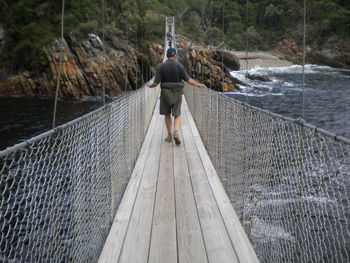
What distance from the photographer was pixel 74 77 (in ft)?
57.1

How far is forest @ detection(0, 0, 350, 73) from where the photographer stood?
19.7 metres

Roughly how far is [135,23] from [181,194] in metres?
24.5

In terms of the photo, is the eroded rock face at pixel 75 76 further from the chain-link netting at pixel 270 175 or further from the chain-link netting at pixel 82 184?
the chain-link netting at pixel 82 184

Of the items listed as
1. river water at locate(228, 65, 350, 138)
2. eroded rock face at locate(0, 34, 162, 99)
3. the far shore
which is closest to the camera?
river water at locate(228, 65, 350, 138)

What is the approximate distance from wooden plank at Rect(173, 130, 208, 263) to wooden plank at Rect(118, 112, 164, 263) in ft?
0.59

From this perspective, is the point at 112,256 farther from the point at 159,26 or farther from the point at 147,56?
the point at 159,26

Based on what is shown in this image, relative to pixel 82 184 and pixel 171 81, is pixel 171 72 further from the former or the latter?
pixel 82 184

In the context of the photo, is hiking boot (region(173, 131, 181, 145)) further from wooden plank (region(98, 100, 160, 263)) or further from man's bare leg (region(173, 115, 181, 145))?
wooden plank (region(98, 100, 160, 263))

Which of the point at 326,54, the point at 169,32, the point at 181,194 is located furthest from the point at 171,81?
the point at 326,54

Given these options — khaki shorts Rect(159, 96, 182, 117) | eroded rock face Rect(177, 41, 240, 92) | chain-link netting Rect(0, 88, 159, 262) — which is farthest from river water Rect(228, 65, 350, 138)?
chain-link netting Rect(0, 88, 159, 262)

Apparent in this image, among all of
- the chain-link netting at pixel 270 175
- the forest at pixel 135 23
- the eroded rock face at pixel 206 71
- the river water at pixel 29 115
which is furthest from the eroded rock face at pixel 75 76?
the chain-link netting at pixel 270 175

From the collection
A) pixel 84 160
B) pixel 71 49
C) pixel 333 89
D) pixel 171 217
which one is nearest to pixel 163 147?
pixel 171 217

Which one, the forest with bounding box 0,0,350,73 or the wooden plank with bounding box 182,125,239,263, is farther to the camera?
the forest with bounding box 0,0,350,73

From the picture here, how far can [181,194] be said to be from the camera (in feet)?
8.89
